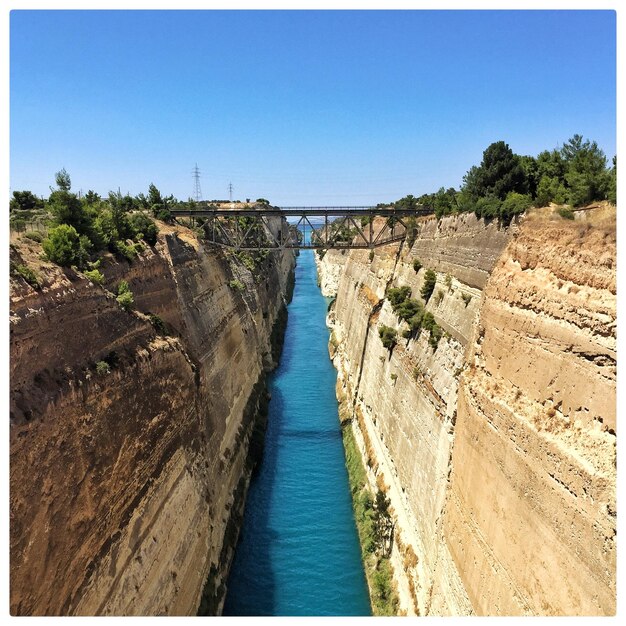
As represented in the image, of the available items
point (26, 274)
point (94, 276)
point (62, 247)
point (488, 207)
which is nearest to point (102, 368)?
point (26, 274)

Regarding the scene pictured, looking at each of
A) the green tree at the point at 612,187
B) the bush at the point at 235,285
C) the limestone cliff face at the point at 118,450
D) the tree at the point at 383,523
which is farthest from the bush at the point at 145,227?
the green tree at the point at 612,187

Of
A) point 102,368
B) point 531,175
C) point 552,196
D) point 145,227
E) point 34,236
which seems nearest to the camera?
point 102,368

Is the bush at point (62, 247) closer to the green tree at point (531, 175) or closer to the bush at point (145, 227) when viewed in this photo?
the bush at point (145, 227)

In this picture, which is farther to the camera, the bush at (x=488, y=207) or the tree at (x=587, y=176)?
the bush at (x=488, y=207)

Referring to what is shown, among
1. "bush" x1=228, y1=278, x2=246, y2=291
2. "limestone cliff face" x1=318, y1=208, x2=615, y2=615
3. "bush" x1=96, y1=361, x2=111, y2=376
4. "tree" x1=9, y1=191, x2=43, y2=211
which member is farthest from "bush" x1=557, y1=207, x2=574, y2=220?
"tree" x1=9, y1=191, x2=43, y2=211

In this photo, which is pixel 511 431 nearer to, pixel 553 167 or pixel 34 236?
pixel 553 167

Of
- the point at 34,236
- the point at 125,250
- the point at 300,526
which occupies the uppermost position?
the point at 34,236

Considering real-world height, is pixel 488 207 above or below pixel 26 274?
above

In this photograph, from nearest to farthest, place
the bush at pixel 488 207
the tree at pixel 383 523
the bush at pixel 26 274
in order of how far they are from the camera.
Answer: the bush at pixel 26 274 < the bush at pixel 488 207 < the tree at pixel 383 523
